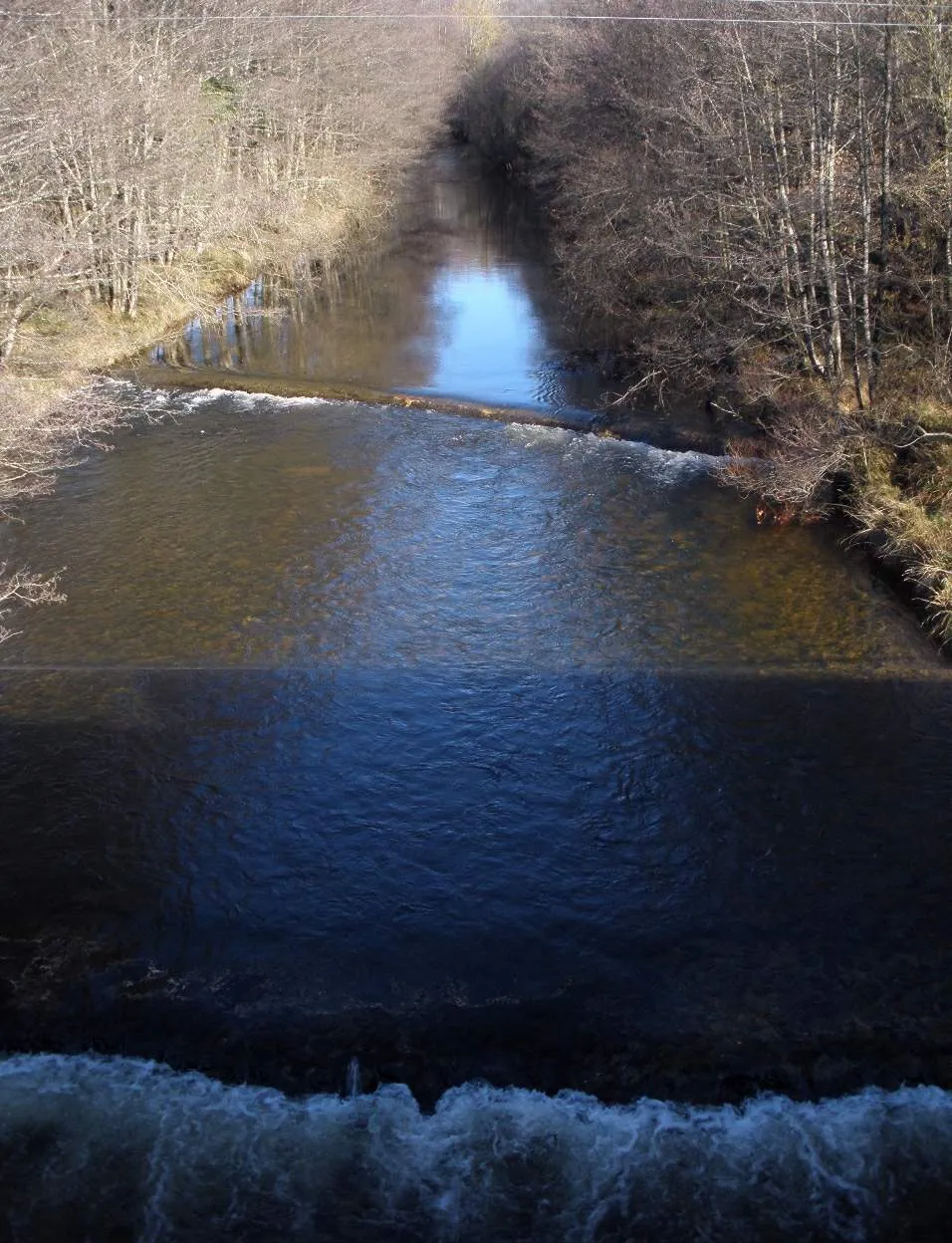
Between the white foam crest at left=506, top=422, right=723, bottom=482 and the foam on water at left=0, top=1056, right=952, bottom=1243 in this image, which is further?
the white foam crest at left=506, top=422, right=723, bottom=482

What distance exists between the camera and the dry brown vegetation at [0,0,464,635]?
670 inches

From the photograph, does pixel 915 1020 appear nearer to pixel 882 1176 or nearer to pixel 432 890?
pixel 882 1176

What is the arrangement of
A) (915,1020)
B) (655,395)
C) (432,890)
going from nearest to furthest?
1. (915,1020)
2. (432,890)
3. (655,395)

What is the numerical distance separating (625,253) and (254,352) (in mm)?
8464

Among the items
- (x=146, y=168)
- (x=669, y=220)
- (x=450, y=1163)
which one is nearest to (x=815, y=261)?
(x=669, y=220)

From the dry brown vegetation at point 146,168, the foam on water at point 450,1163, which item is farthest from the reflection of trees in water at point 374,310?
the foam on water at point 450,1163

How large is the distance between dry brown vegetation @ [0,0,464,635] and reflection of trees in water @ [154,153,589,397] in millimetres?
1069

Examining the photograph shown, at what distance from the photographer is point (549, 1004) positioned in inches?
319

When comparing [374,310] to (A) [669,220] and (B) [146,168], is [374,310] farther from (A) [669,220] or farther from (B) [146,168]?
(A) [669,220]

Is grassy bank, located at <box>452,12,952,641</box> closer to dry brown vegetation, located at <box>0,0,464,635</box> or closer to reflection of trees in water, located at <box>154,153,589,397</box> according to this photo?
reflection of trees in water, located at <box>154,153,589,397</box>

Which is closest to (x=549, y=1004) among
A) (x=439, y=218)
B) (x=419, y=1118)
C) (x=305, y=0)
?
(x=419, y=1118)

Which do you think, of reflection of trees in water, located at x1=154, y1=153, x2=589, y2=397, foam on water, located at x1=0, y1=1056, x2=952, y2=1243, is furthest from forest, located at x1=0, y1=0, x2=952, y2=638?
foam on water, located at x1=0, y1=1056, x2=952, y2=1243

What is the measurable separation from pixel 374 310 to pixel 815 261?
13.4 metres

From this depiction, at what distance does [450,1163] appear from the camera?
275 inches
